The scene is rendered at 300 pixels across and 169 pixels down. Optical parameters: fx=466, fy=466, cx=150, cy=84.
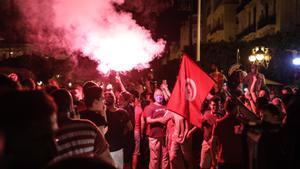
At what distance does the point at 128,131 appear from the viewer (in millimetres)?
8117

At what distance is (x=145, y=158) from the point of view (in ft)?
39.7

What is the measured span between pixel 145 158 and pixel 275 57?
16.9m

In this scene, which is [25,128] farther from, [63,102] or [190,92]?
[190,92]

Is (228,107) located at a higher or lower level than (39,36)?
lower

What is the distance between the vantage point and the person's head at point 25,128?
230cm

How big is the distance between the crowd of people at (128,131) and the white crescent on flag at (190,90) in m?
0.58

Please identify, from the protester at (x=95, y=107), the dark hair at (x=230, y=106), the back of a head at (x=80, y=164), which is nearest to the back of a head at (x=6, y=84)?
the protester at (x=95, y=107)

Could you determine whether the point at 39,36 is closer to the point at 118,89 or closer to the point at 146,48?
the point at 146,48

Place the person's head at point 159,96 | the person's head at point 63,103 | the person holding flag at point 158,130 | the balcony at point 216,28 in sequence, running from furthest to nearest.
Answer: the balcony at point 216,28 → the person's head at point 159,96 → the person holding flag at point 158,130 → the person's head at point 63,103

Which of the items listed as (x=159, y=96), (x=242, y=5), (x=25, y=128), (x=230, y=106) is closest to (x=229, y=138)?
(x=230, y=106)

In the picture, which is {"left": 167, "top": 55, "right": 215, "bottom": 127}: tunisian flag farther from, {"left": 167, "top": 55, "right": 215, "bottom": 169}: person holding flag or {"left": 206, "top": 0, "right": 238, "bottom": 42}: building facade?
{"left": 206, "top": 0, "right": 238, "bottom": 42}: building facade

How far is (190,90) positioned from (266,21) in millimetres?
30127

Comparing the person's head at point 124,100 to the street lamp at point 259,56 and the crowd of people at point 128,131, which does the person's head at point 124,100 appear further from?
the street lamp at point 259,56

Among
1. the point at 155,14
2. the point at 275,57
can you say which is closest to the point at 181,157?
the point at 155,14
